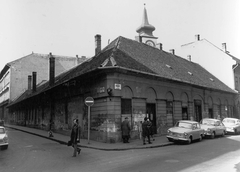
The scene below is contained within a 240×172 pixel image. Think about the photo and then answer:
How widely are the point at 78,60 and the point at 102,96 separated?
36.5 meters

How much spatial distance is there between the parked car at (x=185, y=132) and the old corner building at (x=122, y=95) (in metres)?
2.81

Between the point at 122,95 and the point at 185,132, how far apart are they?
4.91 m

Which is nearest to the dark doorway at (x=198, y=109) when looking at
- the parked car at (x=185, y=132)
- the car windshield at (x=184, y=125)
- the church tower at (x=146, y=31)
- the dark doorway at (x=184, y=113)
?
the dark doorway at (x=184, y=113)

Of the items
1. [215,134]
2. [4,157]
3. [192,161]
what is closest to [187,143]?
[215,134]

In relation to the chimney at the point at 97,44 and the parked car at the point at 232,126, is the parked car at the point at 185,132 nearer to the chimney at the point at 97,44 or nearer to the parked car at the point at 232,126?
the parked car at the point at 232,126

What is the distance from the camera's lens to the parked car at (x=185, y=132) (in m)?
14.2

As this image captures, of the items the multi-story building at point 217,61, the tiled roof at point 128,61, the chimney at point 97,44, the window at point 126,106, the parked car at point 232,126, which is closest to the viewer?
the window at point 126,106

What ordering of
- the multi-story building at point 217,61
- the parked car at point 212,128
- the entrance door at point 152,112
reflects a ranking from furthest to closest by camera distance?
the multi-story building at point 217,61 < the entrance door at point 152,112 < the parked car at point 212,128

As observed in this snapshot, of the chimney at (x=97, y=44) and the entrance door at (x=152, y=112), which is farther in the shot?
the chimney at (x=97, y=44)

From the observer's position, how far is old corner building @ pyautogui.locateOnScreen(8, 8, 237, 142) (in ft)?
49.2

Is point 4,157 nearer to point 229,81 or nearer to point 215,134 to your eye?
point 215,134

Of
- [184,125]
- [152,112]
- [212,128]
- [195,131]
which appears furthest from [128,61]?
[212,128]

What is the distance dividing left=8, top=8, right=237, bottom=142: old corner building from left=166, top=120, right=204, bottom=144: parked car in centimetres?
281

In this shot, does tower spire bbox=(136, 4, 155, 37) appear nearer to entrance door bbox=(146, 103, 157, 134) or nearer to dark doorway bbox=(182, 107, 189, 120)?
dark doorway bbox=(182, 107, 189, 120)
